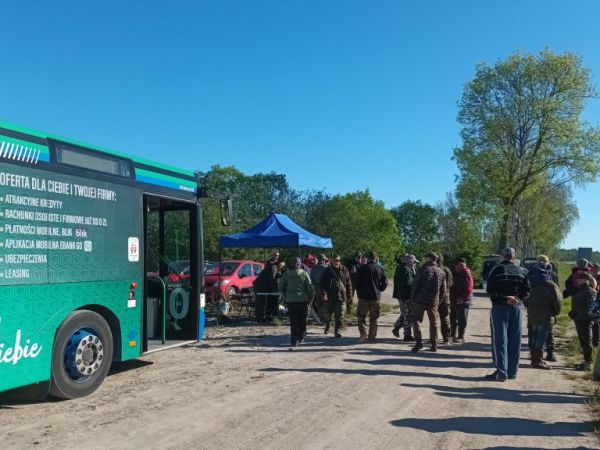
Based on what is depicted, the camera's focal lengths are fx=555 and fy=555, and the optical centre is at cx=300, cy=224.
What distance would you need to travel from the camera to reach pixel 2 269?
5.71 meters

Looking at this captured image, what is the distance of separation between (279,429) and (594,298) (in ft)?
→ 21.0

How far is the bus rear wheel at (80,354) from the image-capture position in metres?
6.46

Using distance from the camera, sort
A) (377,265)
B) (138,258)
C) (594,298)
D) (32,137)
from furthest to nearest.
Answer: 1. (377,265)
2. (594,298)
3. (138,258)
4. (32,137)

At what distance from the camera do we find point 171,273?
399 inches

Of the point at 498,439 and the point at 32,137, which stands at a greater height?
the point at 32,137

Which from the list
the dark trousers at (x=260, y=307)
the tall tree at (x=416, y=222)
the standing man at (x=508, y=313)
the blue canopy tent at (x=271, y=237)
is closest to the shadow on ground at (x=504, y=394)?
the standing man at (x=508, y=313)

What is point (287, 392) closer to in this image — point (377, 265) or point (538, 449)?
point (538, 449)

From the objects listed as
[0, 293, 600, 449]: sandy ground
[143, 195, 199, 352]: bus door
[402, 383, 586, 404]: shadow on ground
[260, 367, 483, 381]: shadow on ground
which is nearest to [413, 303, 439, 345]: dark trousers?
[0, 293, 600, 449]: sandy ground

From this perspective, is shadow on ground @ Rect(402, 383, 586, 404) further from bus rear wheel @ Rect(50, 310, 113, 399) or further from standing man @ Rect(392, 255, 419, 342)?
standing man @ Rect(392, 255, 419, 342)

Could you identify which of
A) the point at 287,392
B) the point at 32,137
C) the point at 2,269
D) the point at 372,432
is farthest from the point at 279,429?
the point at 32,137

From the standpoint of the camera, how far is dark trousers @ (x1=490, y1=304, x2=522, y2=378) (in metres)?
8.02

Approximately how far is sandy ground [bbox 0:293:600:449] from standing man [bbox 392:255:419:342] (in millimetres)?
2148

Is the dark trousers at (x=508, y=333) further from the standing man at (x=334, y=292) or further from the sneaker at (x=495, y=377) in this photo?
the standing man at (x=334, y=292)

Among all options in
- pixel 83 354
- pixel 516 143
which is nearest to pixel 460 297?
pixel 83 354
